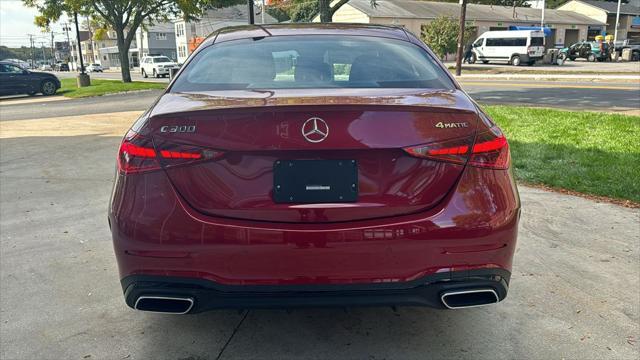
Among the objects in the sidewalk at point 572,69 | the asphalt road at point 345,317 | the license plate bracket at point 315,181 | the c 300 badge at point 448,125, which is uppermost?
the c 300 badge at point 448,125

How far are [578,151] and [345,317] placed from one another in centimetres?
551

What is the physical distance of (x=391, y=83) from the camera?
2699 millimetres

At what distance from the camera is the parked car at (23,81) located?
2320cm

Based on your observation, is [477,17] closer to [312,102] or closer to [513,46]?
[513,46]

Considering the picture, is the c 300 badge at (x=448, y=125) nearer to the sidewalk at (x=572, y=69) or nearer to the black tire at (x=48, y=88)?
the black tire at (x=48, y=88)

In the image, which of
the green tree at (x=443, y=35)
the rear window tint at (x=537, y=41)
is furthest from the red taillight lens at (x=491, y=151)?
the rear window tint at (x=537, y=41)

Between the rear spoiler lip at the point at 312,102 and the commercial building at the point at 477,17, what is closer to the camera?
the rear spoiler lip at the point at 312,102

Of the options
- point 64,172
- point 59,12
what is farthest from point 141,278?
point 59,12

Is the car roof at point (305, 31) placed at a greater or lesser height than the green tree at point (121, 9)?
lesser

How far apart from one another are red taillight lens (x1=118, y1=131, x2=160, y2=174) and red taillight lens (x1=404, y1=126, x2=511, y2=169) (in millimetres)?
1091

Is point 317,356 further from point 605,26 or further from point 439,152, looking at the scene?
point 605,26

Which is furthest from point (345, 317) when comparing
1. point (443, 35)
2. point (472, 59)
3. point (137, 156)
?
point (472, 59)

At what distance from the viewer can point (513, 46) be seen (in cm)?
4266

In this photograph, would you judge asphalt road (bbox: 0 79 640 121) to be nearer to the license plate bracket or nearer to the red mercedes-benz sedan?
the red mercedes-benz sedan
